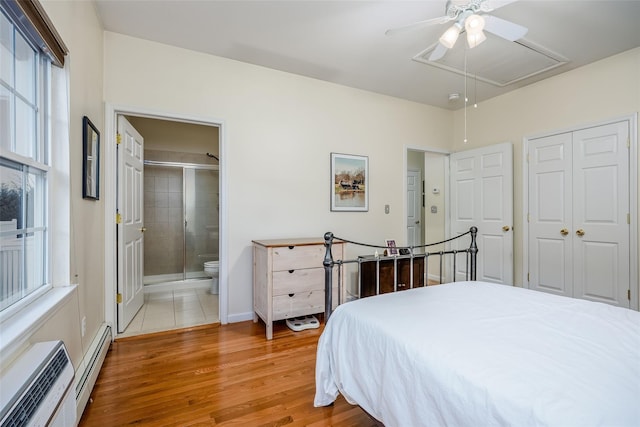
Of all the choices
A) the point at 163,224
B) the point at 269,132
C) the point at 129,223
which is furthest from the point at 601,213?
the point at 163,224

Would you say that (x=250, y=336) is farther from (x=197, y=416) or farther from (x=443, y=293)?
(x=443, y=293)

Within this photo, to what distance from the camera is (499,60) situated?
3.00m

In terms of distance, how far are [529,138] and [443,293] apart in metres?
2.92

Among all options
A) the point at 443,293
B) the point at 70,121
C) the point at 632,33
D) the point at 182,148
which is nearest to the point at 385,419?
the point at 443,293

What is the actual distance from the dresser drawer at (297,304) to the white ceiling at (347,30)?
7.45 ft

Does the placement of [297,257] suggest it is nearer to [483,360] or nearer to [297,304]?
[297,304]

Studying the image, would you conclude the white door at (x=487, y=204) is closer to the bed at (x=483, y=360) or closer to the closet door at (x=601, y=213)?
the closet door at (x=601, y=213)

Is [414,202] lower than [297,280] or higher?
higher

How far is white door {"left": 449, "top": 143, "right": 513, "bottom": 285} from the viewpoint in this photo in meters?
3.74

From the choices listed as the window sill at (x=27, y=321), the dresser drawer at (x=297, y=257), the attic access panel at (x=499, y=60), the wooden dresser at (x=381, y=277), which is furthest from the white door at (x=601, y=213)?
the window sill at (x=27, y=321)

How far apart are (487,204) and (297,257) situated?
2715mm

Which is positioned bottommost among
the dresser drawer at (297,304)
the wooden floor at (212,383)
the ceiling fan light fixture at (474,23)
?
the wooden floor at (212,383)

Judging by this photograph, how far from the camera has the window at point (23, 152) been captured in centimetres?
122

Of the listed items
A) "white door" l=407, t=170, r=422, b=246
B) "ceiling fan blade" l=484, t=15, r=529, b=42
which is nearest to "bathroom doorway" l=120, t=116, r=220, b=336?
"white door" l=407, t=170, r=422, b=246
